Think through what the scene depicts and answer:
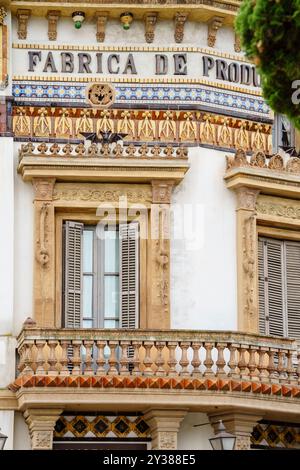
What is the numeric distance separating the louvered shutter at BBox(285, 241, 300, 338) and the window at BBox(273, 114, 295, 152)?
1.80m

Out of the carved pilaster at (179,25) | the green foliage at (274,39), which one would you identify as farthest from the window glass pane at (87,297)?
the green foliage at (274,39)

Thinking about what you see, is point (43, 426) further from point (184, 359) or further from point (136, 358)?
point (184, 359)

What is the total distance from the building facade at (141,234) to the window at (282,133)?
133mm

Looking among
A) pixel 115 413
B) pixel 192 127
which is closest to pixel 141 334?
pixel 115 413

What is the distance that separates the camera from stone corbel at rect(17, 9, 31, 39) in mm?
33094

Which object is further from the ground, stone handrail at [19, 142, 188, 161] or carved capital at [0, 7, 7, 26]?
carved capital at [0, 7, 7, 26]

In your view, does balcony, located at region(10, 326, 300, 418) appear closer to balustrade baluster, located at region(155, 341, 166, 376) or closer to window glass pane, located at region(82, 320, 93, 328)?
balustrade baluster, located at region(155, 341, 166, 376)

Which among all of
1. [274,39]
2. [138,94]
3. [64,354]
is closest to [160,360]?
[64,354]

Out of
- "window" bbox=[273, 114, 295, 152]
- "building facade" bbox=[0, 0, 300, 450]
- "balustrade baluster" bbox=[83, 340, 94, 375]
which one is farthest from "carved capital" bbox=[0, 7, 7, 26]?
"balustrade baluster" bbox=[83, 340, 94, 375]

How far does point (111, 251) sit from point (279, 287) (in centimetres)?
301

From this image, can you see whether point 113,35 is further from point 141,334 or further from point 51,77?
point 141,334

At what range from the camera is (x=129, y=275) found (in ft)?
107

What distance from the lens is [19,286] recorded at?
106 feet

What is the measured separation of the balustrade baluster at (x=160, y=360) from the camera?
101ft
